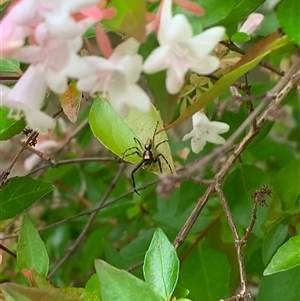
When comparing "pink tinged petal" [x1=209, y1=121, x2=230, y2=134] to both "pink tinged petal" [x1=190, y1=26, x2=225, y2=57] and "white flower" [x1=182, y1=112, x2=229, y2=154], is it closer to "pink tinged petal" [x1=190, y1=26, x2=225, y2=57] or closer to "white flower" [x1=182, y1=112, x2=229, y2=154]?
"white flower" [x1=182, y1=112, x2=229, y2=154]

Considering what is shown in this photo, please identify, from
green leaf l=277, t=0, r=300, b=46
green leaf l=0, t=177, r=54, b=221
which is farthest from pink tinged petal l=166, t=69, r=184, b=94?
green leaf l=0, t=177, r=54, b=221

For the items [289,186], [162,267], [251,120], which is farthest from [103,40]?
[289,186]

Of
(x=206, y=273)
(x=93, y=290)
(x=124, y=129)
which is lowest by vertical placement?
(x=206, y=273)

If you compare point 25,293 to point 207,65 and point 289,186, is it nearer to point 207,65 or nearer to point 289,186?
point 207,65

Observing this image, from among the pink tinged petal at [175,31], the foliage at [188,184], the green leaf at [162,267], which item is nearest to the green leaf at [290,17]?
the foliage at [188,184]

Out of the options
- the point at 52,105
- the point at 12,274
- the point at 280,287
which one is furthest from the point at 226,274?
the point at 52,105

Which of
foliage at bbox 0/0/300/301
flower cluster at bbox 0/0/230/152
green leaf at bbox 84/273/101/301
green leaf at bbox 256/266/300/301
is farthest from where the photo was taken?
green leaf at bbox 256/266/300/301
